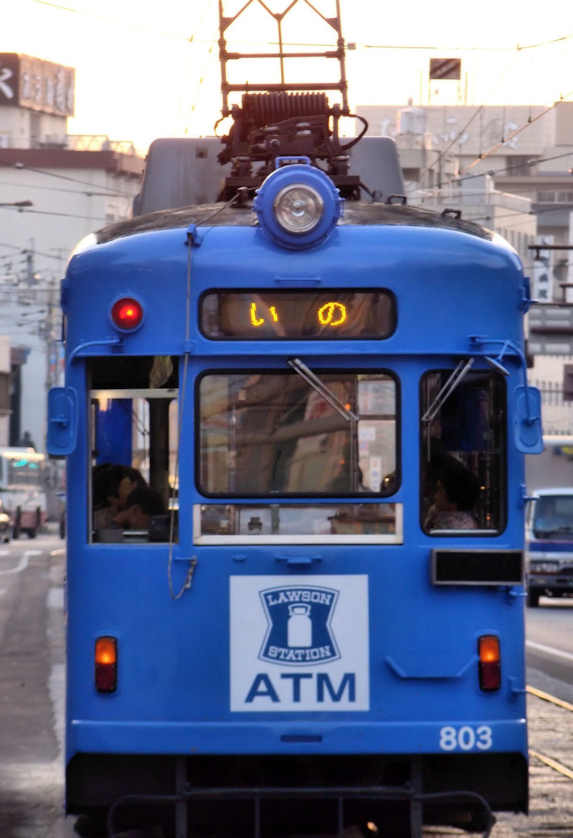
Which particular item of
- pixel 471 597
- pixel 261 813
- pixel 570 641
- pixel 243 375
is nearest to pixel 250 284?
pixel 243 375

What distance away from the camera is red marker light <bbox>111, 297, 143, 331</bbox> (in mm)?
7887

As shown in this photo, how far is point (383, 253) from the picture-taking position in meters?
7.91

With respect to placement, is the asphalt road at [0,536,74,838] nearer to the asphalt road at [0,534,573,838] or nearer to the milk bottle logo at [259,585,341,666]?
the asphalt road at [0,534,573,838]

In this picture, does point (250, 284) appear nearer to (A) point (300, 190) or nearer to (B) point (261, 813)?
(A) point (300, 190)

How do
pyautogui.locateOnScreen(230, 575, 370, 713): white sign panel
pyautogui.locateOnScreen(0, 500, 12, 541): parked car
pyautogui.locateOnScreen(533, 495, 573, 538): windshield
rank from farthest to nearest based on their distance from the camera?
pyautogui.locateOnScreen(0, 500, 12, 541): parked car
pyautogui.locateOnScreen(533, 495, 573, 538): windshield
pyautogui.locateOnScreen(230, 575, 370, 713): white sign panel

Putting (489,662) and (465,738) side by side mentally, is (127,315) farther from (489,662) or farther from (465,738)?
(465,738)

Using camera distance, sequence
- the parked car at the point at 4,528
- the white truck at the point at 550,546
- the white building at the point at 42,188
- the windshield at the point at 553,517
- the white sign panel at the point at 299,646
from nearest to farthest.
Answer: the white sign panel at the point at 299,646 < the white truck at the point at 550,546 < the windshield at the point at 553,517 < the parked car at the point at 4,528 < the white building at the point at 42,188

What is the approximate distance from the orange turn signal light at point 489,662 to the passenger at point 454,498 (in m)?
0.44

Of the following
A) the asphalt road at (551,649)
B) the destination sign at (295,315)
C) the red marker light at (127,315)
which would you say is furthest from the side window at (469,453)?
the asphalt road at (551,649)

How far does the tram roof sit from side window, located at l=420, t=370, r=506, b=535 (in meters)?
0.69

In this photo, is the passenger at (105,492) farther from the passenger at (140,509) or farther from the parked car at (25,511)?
the parked car at (25,511)

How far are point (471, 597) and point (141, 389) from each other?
5.02 feet

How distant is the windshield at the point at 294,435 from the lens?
25.4ft

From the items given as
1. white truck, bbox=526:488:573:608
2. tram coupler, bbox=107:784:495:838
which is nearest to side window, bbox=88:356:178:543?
tram coupler, bbox=107:784:495:838
